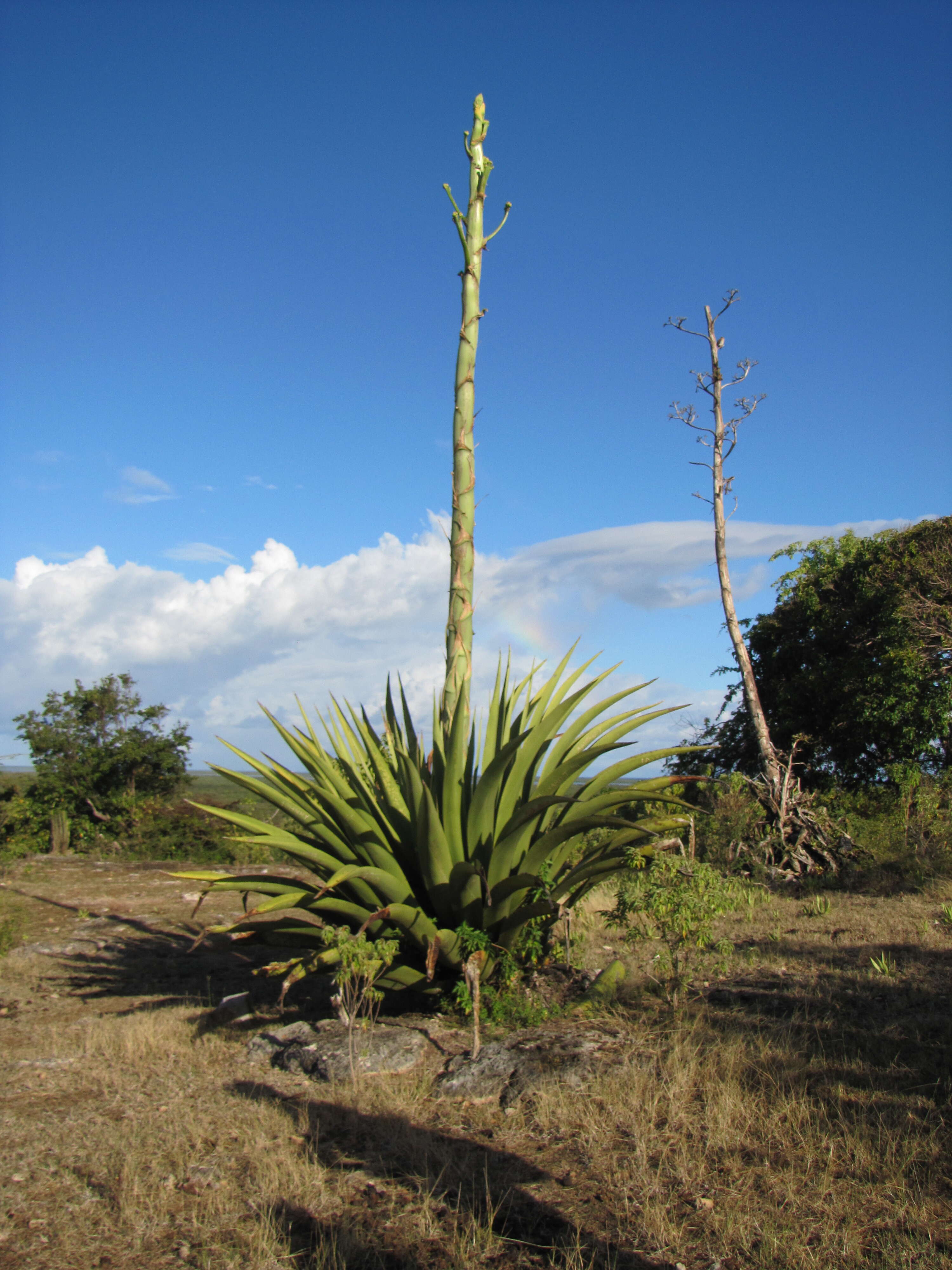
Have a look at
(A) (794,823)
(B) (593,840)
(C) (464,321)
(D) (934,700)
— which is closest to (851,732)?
(D) (934,700)

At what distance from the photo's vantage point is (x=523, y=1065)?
4.32 m

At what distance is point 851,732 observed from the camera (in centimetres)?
1672

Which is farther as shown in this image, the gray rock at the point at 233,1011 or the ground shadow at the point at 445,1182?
the gray rock at the point at 233,1011

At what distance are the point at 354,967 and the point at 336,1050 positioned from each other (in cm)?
66

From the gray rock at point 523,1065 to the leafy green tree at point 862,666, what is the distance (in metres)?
9.27

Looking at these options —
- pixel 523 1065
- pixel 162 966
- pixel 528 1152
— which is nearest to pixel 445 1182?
pixel 528 1152

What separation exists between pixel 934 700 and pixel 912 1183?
13.9m

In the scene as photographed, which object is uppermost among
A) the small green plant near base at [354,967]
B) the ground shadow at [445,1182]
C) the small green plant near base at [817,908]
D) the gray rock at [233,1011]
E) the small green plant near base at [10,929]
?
the small green plant near base at [354,967]

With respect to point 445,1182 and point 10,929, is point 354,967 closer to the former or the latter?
point 445,1182

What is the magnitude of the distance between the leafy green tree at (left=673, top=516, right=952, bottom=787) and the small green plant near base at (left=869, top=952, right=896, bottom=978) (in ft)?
21.8

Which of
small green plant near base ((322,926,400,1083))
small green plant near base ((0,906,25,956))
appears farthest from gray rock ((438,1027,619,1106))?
small green plant near base ((0,906,25,956))

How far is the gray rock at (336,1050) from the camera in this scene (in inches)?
177

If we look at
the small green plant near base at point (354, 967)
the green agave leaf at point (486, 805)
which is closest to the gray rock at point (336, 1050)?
the small green plant near base at point (354, 967)

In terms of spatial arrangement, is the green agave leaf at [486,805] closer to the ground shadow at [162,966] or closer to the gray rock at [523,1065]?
the gray rock at [523,1065]
